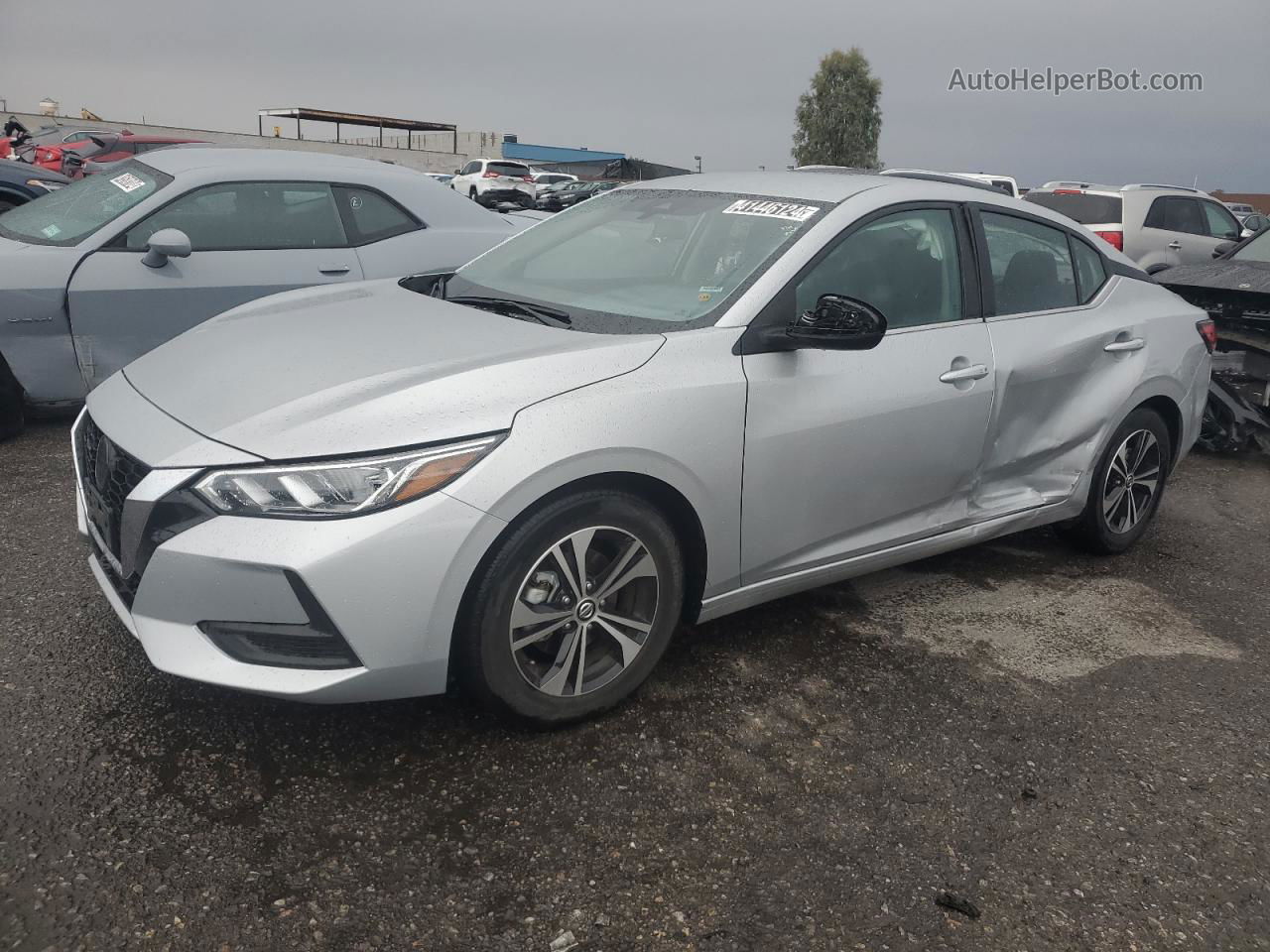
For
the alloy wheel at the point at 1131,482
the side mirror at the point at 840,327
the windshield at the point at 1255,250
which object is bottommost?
the alloy wheel at the point at 1131,482

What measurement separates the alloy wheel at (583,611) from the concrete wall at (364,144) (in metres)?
22.9

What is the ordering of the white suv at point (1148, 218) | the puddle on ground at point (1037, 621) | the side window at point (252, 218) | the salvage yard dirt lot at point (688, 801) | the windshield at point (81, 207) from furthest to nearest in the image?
the white suv at point (1148, 218)
the side window at point (252, 218)
the windshield at point (81, 207)
the puddle on ground at point (1037, 621)
the salvage yard dirt lot at point (688, 801)

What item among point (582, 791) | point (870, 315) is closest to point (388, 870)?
point (582, 791)

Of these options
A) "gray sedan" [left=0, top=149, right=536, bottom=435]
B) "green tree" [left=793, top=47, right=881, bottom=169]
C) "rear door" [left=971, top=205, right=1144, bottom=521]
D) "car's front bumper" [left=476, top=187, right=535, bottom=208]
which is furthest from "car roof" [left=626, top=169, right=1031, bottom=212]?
"green tree" [left=793, top=47, right=881, bottom=169]

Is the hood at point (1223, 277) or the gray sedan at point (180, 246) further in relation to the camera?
the hood at point (1223, 277)

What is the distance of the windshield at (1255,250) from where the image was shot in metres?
7.52

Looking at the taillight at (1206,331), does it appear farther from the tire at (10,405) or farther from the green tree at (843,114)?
the green tree at (843,114)

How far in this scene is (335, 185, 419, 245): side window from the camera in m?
6.06

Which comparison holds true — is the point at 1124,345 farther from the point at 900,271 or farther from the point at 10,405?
the point at 10,405

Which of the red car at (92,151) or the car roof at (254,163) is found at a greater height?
the car roof at (254,163)

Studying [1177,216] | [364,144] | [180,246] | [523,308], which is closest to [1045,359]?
[523,308]

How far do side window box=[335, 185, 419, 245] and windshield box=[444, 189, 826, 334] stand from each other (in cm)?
229

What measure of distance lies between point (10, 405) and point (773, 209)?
13.7 ft

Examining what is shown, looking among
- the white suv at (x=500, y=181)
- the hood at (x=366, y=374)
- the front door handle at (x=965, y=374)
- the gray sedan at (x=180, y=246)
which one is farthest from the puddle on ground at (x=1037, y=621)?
the white suv at (x=500, y=181)
